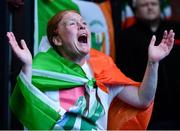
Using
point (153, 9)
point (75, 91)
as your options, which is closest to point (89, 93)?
point (75, 91)

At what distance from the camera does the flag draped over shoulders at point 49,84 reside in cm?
231

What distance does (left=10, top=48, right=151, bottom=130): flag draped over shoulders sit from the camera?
2314mm

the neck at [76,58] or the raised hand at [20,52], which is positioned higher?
the raised hand at [20,52]

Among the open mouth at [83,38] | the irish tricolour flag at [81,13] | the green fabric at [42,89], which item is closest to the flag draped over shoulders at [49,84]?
the green fabric at [42,89]

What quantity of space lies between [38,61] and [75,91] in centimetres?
24

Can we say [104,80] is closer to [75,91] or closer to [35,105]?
[75,91]

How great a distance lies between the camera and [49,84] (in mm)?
2406

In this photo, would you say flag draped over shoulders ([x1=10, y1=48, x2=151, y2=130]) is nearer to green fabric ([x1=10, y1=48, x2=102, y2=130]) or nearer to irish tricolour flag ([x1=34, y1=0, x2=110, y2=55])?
green fabric ([x1=10, y1=48, x2=102, y2=130])

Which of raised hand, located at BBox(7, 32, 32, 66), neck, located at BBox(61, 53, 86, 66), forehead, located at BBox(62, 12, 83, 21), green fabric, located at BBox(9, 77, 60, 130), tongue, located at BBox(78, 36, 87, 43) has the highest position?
forehead, located at BBox(62, 12, 83, 21)

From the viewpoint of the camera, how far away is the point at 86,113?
7.92ft

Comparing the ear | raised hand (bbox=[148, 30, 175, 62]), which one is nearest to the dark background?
the ear

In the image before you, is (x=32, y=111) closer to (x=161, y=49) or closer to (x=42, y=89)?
(x=42, y=89)

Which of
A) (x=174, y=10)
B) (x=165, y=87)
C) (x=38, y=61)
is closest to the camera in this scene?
(x=38, y=61)

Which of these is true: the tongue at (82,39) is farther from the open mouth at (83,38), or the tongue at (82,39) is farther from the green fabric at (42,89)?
the green fabric at (42,89)
